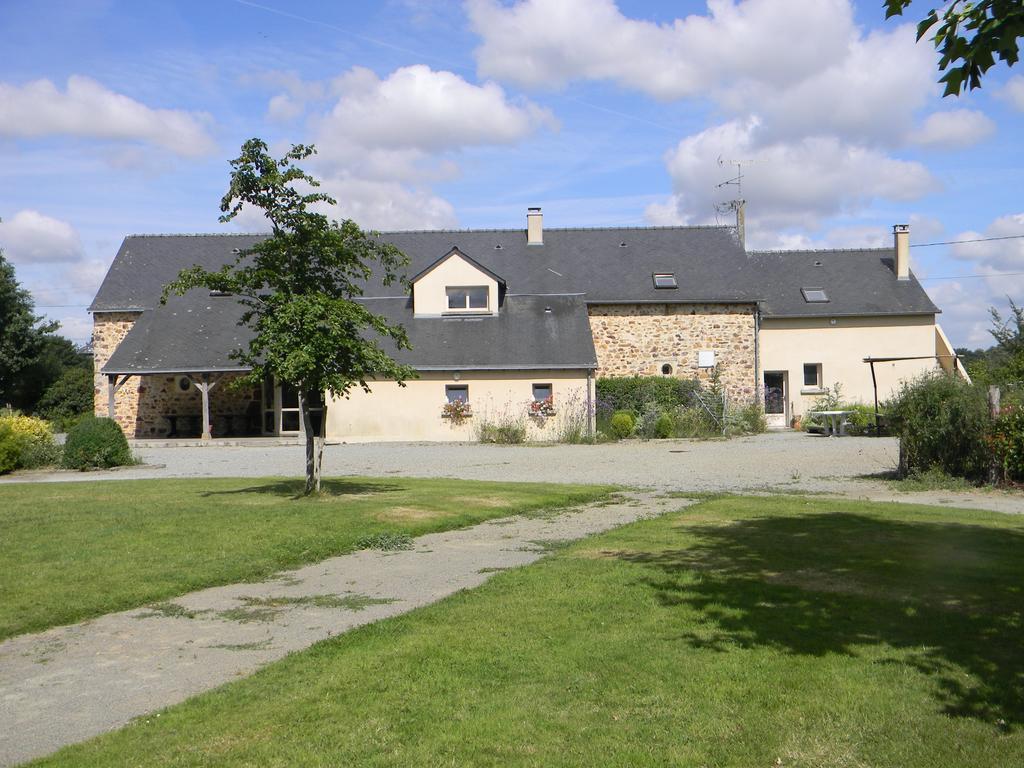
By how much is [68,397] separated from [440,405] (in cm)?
2113

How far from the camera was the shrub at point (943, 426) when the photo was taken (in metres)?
15.8

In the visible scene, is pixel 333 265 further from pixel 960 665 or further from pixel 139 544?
pixel 960 665

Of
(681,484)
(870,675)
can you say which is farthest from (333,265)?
(870,675)

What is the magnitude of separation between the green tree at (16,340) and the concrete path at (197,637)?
38.1 meters

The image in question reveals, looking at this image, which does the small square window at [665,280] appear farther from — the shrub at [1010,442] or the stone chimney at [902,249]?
the shrub at [1010,442]

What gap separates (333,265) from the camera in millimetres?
13445

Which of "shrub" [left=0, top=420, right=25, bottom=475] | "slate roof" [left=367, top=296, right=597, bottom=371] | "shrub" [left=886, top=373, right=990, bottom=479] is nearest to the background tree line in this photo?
"slate roof" [left=367, top=296, right=597, bottom=371]

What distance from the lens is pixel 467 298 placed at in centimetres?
3231

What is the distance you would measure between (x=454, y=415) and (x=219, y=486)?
13.9 meters

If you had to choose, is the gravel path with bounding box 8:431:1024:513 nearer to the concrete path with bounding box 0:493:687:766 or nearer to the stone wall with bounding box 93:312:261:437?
the stone wall with bounding box 93:312:261:437

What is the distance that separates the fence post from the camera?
15.5m

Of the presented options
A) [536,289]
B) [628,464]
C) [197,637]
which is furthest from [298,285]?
[536,289]

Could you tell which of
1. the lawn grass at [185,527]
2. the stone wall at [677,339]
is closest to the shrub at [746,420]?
the stone wall at [677,339]

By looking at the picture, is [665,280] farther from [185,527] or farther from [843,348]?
[185,527]
